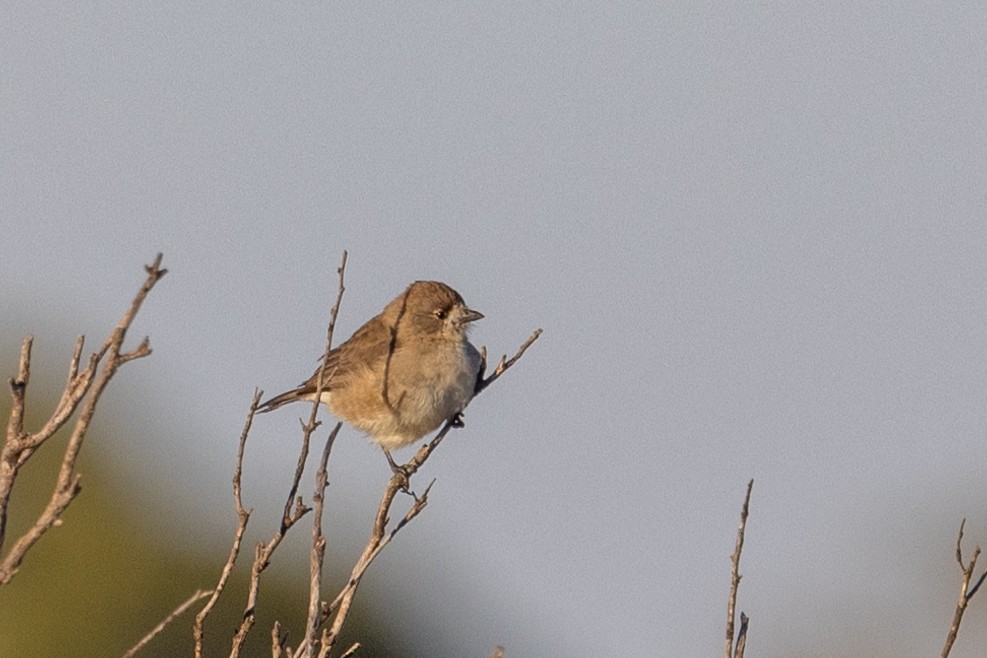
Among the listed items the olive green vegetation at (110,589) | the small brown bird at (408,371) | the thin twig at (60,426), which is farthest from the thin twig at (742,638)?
the olive green vegetation at (110,589)

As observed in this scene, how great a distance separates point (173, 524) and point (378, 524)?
17.5m

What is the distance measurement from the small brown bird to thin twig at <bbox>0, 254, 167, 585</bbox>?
4.34 metres

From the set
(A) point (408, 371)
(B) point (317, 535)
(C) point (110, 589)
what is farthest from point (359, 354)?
(C) point (110, 589)

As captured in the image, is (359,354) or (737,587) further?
(359,354)

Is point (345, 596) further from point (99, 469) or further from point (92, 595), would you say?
point (99, 469)

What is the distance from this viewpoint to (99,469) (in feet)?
71.9

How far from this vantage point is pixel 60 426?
11.6ft

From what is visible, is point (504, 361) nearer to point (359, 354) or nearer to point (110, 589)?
point (359, 354)

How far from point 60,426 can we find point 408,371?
15.8 feet

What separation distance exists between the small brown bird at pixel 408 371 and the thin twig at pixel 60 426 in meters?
4.34

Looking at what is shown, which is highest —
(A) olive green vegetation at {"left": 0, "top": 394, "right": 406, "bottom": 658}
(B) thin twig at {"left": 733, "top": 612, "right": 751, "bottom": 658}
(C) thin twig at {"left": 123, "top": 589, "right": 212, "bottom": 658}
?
(B) thin twig at {"left": 733, "top": 612, "right": 751, "bottom": 658}

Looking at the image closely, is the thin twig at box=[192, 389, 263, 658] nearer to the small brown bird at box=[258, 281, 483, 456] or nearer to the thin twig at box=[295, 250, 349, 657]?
the thin twig at box=[295, 250, 349, 657]

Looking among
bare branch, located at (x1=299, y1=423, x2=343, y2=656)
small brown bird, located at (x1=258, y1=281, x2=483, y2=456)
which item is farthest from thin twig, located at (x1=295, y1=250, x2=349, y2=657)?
small brown bird, located at (x1=258, y1=281, x2=483, y2=456)

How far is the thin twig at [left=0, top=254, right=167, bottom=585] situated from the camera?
11.4 ft
